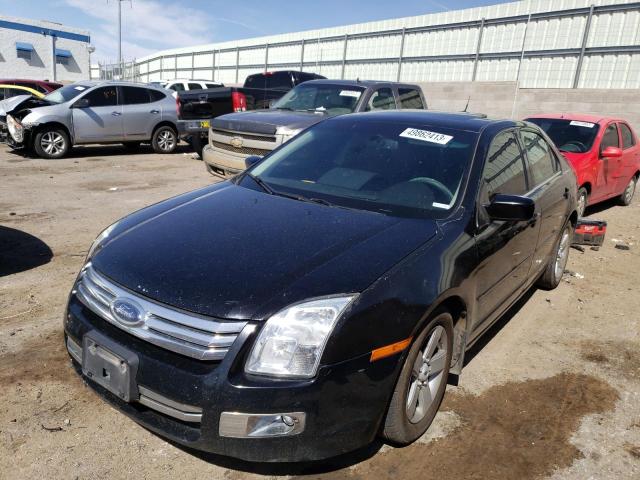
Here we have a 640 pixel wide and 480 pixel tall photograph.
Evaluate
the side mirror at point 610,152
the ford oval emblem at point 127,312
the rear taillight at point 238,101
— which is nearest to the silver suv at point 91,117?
the rear taillight at point 238,101

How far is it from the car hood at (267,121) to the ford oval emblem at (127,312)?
531 cm

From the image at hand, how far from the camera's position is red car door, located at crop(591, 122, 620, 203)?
779 centimetres

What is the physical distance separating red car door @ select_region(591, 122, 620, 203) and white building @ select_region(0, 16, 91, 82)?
141 feet

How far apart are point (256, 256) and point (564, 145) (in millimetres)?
6595

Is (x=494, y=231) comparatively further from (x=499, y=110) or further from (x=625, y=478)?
(x=499, y=110)

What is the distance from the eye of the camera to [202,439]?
2178 mm

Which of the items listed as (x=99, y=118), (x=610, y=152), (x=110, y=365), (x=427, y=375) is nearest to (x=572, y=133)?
(x=610, y=152)

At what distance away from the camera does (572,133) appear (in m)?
7.82

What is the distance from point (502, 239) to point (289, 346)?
5.82 ft

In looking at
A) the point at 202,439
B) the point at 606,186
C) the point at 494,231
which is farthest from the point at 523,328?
the point at 606,186

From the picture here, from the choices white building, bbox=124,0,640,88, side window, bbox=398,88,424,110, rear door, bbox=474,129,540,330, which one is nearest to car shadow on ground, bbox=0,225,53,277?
rear door, bbox=474,129,540,330

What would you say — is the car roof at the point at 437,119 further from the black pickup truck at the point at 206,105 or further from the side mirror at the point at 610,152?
the black pickup truck at the point at 206,105

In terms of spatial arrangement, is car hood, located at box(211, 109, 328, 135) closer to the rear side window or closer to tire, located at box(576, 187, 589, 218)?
tire, located at box(576, 187, 589, 218)

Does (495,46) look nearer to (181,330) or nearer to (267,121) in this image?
(267,121)
